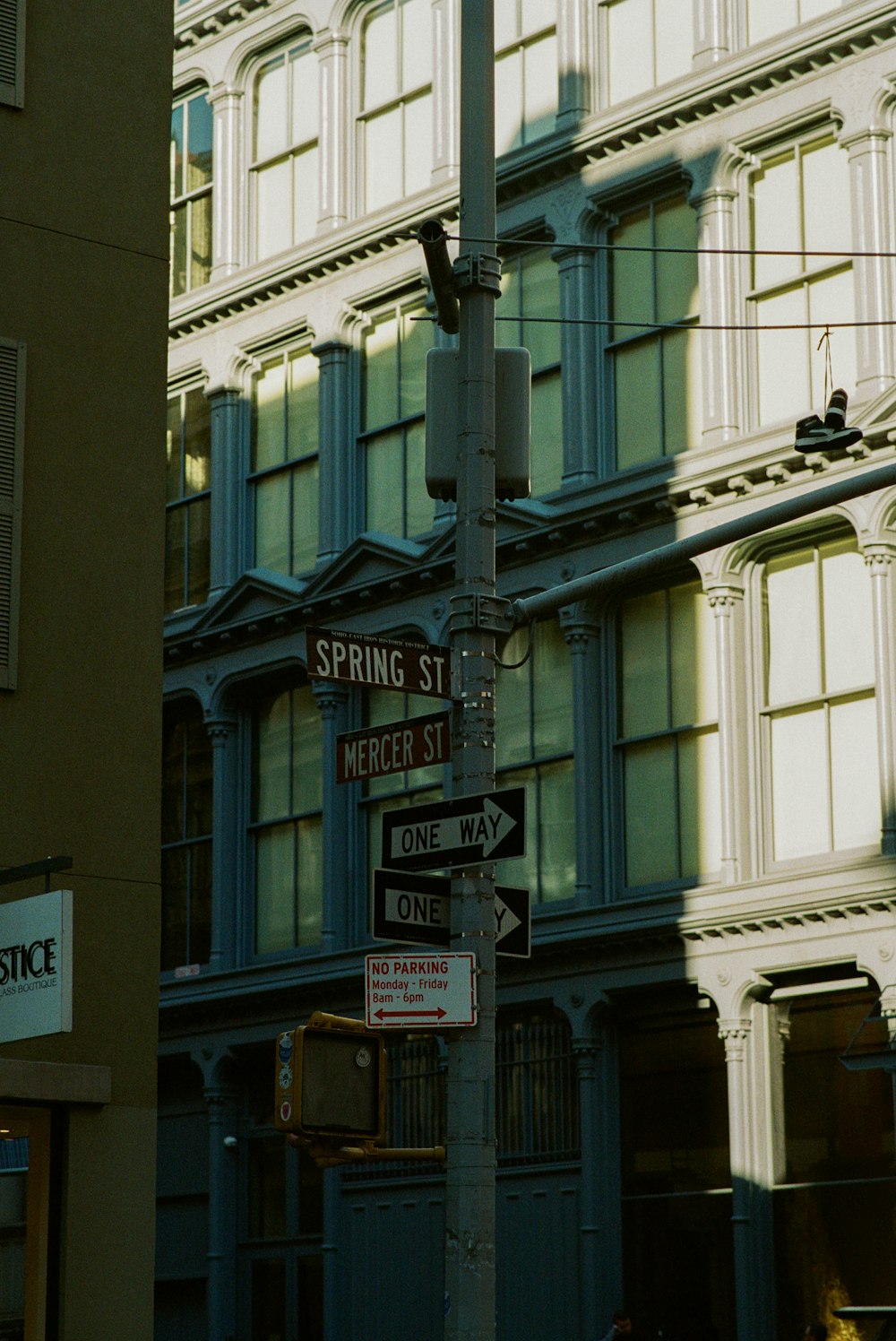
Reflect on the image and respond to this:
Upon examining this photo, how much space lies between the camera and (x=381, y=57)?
31766 mm

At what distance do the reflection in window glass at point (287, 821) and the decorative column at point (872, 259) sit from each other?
9792 millimetres

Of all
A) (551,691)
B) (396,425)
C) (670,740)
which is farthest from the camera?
(396,425)

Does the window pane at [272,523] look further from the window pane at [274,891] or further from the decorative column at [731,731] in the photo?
the decorative column at [731,731]

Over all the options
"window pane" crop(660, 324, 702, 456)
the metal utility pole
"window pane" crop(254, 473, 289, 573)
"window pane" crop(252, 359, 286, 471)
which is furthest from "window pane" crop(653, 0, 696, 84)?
the metal utility pole

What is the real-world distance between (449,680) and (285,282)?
2182 centimetres

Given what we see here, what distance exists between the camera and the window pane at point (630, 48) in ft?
92.8

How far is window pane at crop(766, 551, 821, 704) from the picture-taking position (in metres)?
25.4

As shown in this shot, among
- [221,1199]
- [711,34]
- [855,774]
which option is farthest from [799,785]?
[221,1199]

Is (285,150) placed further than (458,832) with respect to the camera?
Yes

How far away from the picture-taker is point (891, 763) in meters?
24.0

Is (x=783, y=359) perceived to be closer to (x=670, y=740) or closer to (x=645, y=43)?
(x=670, y=740)

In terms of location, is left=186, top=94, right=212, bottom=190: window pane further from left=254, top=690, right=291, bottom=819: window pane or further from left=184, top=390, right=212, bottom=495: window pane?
left=254, top=690, right=291, bottom=819: window pane

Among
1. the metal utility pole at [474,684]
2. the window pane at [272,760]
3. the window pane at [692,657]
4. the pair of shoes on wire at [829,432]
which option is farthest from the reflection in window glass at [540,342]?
the metal utility pole at [474,684]

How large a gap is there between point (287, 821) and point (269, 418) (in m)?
6.09
